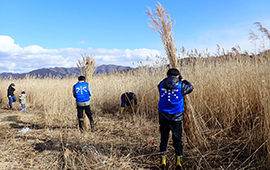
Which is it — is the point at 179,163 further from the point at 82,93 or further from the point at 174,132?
the point at 82,93

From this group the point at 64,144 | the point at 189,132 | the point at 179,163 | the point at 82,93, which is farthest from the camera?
the point at 82,93

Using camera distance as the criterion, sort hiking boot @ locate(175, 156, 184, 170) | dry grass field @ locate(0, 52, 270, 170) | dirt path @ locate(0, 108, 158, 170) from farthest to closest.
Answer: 1. dirt path @ locate(0, 108, 158, 170)
2. dry grass field @ locate(0, 52, 270, 170)
3. hiking boot @ locate(175, 156, 184, 170)

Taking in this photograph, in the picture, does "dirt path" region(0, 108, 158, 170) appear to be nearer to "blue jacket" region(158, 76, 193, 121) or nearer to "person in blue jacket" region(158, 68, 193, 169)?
"person in blue jacket" region(158, 68, 193, 169)

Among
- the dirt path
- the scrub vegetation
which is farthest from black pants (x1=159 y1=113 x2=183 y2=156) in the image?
the dirt path

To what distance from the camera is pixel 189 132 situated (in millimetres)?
2914

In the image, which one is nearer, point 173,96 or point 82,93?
point 173,96

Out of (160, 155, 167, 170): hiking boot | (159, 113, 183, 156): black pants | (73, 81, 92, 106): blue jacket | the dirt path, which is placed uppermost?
(73, 81, 92, 106): blue jacket

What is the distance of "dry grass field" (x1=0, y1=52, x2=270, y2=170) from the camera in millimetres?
2569

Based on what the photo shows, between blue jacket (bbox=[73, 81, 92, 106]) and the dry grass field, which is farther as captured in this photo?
blue jacket (bbox=[73, 81, 92, 106])

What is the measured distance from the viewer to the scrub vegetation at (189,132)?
8.46ft

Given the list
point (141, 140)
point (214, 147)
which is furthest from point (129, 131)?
point (214, 147)

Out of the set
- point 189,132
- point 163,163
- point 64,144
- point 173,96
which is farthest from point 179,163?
point 64,144

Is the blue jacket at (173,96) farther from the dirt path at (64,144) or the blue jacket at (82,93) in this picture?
the blue jacket at (82,93)

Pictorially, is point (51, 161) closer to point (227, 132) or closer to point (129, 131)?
point (129, 131)
